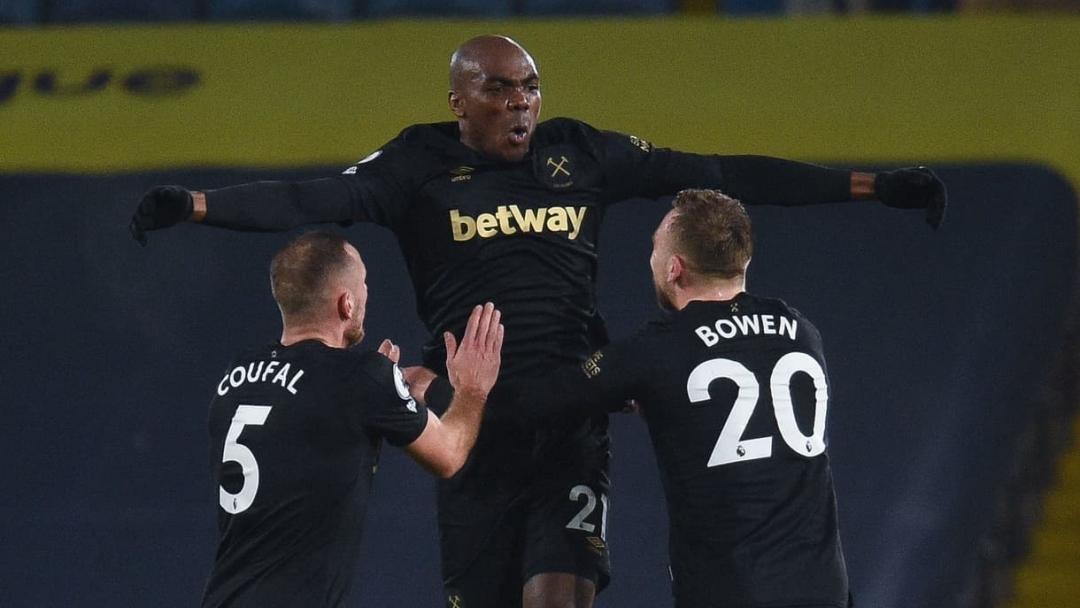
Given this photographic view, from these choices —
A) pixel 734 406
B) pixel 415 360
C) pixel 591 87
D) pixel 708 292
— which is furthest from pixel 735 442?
pixel 591 87

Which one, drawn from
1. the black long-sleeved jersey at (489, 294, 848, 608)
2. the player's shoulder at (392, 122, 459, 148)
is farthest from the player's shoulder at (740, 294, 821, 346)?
the player's shoulder at (392, 122, 459, 148)

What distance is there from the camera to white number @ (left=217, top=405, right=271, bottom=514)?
424 centimetres

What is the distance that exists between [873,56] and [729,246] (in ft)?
14.1

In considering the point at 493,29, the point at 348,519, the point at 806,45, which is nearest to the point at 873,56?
the point at 806,45

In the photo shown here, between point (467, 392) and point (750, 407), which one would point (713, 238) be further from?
point (467, 392)

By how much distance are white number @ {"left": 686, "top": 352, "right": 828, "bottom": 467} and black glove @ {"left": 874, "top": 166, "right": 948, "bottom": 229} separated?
Result: 71cm

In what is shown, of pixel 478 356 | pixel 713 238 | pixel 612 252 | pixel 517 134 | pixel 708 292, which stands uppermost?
pixel 517 134

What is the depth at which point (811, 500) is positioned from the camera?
4.32 meters

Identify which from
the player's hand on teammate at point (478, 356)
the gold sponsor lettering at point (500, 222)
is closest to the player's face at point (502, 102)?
the gold sponsor lettering at point (500, 222)

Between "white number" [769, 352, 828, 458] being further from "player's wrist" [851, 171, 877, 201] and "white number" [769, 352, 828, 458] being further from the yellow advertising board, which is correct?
the yellow advertising board

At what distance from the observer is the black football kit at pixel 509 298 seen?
4.75 meters

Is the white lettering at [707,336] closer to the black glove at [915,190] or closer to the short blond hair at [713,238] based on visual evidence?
the short blond hair at [713,238]

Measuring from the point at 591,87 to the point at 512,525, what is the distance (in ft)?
13.3

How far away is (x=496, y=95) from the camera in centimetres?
478
